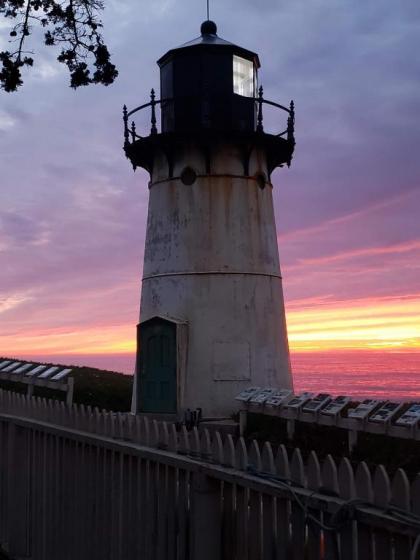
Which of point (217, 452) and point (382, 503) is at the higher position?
point (217, 452)

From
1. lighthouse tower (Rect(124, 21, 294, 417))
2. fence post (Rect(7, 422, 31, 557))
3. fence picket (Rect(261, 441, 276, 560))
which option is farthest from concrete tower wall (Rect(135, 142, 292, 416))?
fence picket (Rect(261, 441, 276, 560))

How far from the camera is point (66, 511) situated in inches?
348

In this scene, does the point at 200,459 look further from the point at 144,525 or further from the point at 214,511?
the point at 144,525

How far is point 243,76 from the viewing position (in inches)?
792

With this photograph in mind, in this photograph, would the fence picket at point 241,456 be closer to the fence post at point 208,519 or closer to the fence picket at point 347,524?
the fence post at point 208,519

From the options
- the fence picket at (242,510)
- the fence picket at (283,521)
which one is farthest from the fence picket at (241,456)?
the fence picket at (283,521)

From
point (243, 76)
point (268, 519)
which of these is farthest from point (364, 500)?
point (243, 76)

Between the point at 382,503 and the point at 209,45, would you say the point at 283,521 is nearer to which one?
the point at 382,503

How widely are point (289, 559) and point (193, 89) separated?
16.2 metres

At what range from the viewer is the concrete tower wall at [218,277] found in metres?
18.7

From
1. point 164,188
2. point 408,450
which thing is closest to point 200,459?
point 408,450

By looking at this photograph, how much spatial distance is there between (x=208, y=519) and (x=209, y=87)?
15.3 meters

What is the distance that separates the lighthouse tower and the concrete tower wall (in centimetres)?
3

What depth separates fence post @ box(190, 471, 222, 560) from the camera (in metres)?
6.24
